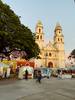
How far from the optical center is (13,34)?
42.2 meters

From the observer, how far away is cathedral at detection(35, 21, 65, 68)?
15025 cm

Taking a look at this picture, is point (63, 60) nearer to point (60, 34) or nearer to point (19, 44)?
point (60, 34)

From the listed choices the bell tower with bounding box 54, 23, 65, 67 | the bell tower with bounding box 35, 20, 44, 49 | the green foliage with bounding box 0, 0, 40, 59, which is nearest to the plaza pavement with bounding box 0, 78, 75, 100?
the green foliage with bounding box 0, 0, 40, 59

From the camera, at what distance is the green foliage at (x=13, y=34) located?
3994 cm

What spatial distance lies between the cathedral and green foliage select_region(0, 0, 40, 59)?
101296 mm

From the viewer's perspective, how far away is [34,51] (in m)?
48.2

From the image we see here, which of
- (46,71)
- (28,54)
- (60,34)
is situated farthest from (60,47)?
(28,54)

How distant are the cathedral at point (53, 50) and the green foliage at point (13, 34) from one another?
332 feet

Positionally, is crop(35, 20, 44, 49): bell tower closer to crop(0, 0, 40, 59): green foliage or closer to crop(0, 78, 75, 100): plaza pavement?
crop(0, 0, 40, 59): green foliage

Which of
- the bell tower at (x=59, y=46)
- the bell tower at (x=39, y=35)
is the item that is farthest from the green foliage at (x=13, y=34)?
the bell tower at (x=59, y=46)

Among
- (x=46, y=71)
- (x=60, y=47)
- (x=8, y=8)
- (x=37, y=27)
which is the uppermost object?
(x=37, y=27)

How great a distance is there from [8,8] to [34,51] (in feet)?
28.3

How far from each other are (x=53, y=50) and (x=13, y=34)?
111344 mm

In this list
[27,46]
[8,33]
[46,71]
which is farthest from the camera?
[46,71]
